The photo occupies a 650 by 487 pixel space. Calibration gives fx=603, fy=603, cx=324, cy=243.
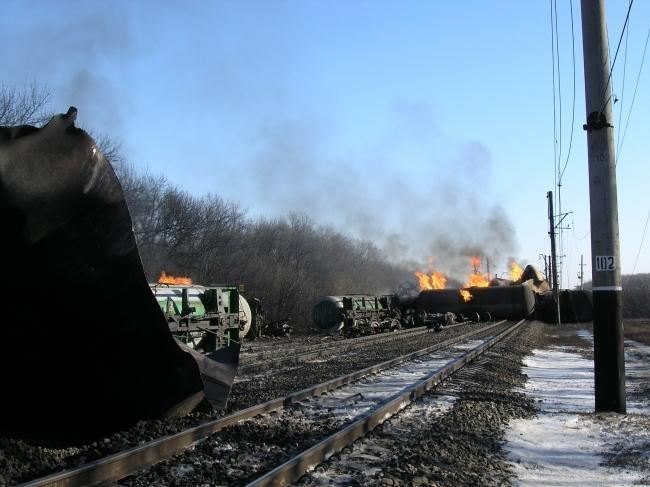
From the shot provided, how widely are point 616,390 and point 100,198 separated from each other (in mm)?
7270

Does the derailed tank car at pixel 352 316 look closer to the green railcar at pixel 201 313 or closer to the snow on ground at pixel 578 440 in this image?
the green railcar at pixel 201 313

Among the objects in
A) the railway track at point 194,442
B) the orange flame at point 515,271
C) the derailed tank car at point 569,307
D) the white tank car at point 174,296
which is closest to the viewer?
the railway track at point 194,442

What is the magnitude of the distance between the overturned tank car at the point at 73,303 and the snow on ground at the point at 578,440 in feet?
12.6

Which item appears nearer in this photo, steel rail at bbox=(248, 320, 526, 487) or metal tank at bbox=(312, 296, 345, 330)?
steel rail at bbox=(248, 320, 526, 487)

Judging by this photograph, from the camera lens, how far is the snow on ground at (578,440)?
18.4ft

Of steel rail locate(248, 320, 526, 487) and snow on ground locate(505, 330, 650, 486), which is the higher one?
steel rail locate(248, 320, 526, 487)

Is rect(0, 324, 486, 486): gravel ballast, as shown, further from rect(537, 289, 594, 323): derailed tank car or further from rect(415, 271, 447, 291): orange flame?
rect(415, 271, 447, 291): orange flame

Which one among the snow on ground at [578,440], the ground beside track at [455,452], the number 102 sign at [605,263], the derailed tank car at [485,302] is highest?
the number 102 sign at [605,263]

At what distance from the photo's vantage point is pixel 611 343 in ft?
28.2

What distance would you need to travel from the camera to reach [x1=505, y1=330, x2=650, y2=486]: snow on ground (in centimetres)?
560

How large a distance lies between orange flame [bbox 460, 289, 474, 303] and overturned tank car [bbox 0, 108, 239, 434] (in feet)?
127

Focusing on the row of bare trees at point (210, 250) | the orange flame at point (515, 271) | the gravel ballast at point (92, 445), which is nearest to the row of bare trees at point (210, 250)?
the row of bare trees at point (210, 250)

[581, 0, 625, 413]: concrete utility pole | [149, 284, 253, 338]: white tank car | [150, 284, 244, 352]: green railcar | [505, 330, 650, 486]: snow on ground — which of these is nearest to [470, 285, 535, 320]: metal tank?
[150, 284, 244, 352]: green railcar

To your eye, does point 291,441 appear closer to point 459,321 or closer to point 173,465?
point 173,465
